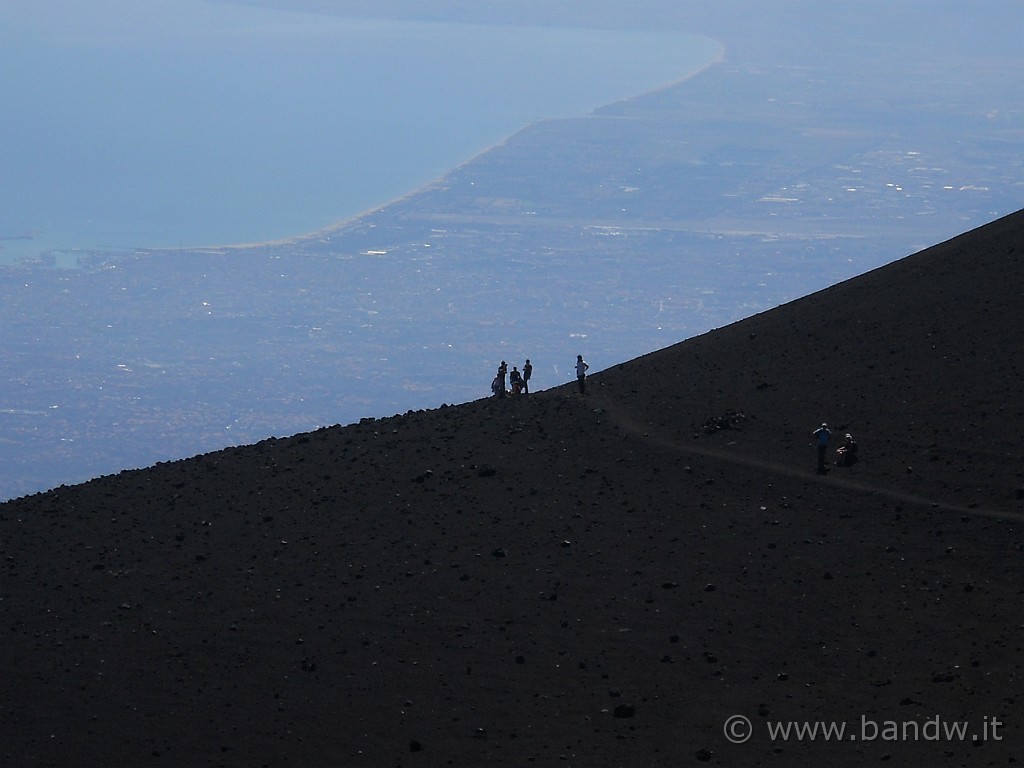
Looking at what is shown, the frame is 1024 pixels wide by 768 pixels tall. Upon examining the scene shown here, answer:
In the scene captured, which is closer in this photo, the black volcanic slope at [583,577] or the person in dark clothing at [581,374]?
the black volcanic slope at [583,577]

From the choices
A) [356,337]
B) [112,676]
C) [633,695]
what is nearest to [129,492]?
[112,676]

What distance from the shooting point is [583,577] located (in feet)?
63.6

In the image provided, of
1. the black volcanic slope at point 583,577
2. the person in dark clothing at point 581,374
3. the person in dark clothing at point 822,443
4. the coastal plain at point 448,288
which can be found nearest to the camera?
the black volcanic slope at point 583,577

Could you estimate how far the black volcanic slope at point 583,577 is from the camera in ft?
51.5

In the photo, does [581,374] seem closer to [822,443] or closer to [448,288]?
[822,443]

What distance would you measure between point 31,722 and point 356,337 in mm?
107181

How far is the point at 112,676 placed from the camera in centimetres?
1731

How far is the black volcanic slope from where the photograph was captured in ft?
51.5

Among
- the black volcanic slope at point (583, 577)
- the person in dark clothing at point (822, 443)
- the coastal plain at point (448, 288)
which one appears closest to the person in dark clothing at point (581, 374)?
the black volcanic slope at point (583, 577)

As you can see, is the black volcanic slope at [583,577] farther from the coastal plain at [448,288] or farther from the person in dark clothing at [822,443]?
the coastal plain at [448,288]

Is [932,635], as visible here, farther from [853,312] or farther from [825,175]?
[825,175]

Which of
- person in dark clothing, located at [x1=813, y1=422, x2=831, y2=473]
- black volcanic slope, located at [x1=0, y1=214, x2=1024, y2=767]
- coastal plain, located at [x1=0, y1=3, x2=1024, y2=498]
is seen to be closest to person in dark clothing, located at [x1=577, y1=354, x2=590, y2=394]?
black volcanic slope, located at [x1=0, y1=214, x2=1024, y2=767]

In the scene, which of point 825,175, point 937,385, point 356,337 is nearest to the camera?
point 937,385

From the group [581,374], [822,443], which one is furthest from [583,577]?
[581,374]
